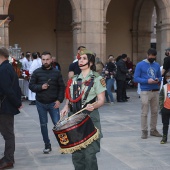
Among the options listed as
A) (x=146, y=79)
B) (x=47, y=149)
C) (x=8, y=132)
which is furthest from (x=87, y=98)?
(x=146, y=79)

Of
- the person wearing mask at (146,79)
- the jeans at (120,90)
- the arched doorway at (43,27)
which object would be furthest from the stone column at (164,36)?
the person wearing mask at (146,79)

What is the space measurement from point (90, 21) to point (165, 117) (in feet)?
30.5

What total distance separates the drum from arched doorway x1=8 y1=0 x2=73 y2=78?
1673 cm

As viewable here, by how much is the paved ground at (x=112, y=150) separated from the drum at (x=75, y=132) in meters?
1.48

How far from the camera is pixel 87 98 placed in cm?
495

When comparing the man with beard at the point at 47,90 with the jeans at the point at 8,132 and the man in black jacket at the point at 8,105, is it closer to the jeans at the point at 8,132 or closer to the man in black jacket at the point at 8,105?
the man in black jacket at the point at 8,105

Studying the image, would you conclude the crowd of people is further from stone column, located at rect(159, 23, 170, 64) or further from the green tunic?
stone column, located at rect(159, 23, 170, 64)

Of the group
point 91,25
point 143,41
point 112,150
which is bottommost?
point 112,150

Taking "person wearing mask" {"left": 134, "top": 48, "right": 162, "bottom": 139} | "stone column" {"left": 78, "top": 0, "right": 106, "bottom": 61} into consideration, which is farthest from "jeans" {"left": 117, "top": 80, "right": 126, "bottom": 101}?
"person wearing mask" {"left": 134, "top": 48, "right": 162, "bottom": 139}

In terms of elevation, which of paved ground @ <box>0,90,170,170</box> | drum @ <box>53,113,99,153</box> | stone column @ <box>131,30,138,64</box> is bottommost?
paved ground @ <box>0,90,170,170</box>

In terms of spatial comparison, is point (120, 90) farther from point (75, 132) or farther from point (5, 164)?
point (75, 132)

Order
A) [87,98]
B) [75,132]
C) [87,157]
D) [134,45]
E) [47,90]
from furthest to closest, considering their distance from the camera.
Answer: [134,45]
[47,90]
[87,98]
[87,157]
[75,132]

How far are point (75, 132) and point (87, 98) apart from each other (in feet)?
1.77

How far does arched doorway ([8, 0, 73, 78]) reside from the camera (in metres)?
21.0
